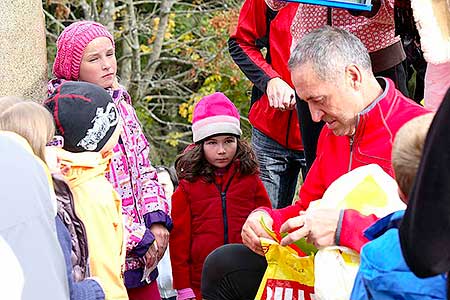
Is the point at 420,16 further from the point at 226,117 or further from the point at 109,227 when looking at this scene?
the point at 226,117

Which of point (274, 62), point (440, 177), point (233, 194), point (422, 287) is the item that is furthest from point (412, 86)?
point (440, 177)

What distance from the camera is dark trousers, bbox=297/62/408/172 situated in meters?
4.16

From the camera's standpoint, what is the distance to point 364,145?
3545mm

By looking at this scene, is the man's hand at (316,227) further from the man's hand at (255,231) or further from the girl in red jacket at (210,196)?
the girl in red jacket at (210,196)

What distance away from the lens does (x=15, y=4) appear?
4.15m

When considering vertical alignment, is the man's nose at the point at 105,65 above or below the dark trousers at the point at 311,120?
above

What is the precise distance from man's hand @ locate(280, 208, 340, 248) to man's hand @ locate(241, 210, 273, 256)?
33 cm

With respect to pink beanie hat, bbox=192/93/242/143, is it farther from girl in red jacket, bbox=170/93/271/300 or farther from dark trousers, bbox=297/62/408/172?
dark trousers, bbox=297/62/408/172

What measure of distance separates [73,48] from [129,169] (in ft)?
1.97

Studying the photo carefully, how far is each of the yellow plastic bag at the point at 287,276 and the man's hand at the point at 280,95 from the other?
116cm

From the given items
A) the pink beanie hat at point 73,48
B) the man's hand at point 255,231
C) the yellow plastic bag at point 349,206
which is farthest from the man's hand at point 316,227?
the pink beanie hat at point 73,48

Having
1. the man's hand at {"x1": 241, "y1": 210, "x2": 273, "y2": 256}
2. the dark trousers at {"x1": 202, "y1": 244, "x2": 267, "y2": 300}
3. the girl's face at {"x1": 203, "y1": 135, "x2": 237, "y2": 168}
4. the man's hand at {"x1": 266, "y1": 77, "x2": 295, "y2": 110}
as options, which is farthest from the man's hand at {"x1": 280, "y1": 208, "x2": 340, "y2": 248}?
the girl's face at {"x1": 203, "y1": 135, "x2": 237, "y2": 168}

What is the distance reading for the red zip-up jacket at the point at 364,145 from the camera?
3.47 metres

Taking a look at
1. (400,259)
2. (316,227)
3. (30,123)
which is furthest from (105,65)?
(400,259)
